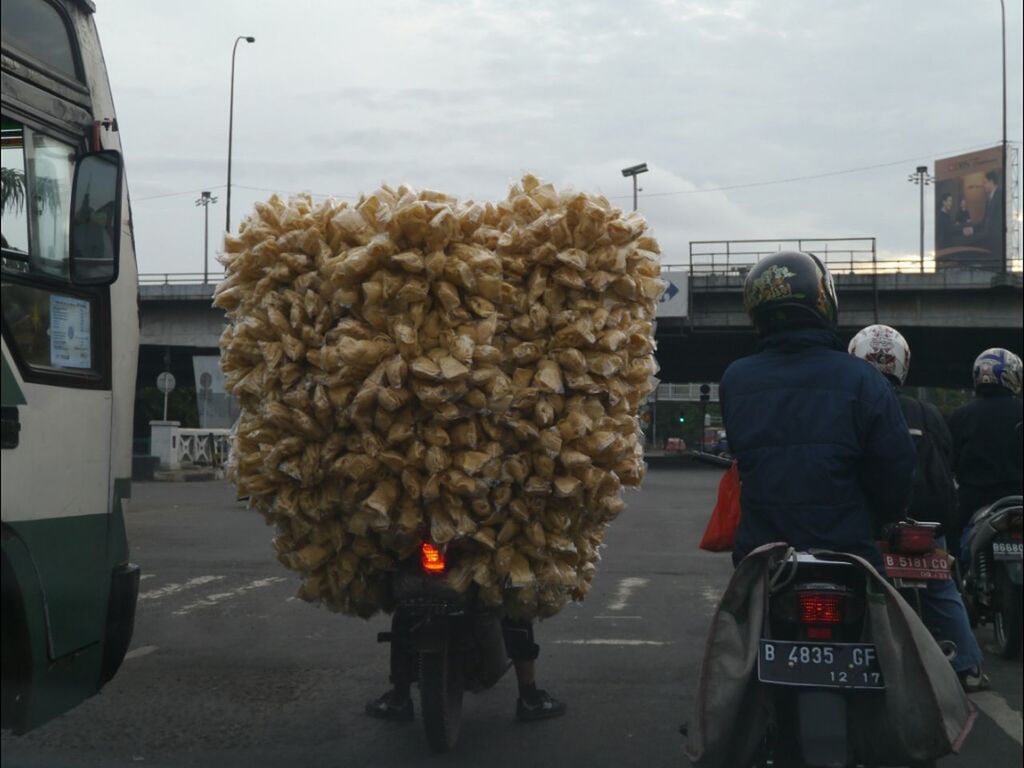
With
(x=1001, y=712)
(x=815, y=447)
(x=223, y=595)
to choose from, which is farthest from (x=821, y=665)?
(x=223, y=595)

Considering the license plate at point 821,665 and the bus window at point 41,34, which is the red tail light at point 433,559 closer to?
the license plate at point 821,665

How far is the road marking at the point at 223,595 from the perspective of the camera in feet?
32.5

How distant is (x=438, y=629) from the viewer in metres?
5.57

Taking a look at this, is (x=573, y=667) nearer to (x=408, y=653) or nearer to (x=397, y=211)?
(x=408, y=653)

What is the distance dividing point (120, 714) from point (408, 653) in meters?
1.46

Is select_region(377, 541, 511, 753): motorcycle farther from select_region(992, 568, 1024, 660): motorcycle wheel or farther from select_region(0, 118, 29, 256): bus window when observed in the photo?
select_region(992, 568, 1024, 660): motorcycle wheel

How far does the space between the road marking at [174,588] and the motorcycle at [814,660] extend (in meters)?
7.25

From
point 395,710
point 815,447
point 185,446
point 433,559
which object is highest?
point 815,447

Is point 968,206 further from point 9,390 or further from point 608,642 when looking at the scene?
point 9,390

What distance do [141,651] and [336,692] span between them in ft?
5.78

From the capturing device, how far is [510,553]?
18.4 feet

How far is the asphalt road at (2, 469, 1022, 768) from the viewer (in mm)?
5719

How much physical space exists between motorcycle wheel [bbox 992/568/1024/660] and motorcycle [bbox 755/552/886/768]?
152 inches

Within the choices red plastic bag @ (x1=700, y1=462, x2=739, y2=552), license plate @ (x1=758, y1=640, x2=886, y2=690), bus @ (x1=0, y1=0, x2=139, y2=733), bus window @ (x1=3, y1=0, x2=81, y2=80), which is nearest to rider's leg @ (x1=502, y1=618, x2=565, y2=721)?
red plastic bag @ (x1=700, y1=462, x2=739, y2=552)
